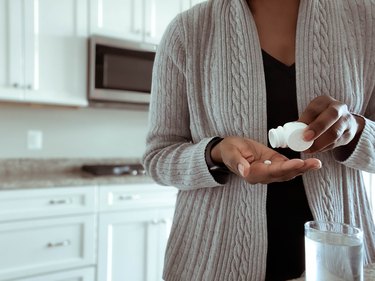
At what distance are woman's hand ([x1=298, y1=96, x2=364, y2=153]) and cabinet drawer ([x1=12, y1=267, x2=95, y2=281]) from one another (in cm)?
146

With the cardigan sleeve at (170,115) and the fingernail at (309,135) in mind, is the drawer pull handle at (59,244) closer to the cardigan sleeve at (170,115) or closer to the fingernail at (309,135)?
the cardigan sleeve at (170,115)

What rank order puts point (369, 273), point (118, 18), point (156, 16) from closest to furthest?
point (369, 273)
point (118, 18)
point (156, 16)

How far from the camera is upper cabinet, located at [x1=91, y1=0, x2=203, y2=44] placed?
6.30ft

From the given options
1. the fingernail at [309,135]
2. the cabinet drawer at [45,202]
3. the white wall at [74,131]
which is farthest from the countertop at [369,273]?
the white wall at [74,131]

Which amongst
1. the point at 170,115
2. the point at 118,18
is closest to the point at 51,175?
the point at 118,18

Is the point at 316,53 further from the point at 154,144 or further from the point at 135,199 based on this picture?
the point at 135,199

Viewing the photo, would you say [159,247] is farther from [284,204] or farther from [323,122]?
[323,122]

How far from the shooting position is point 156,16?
2.08m

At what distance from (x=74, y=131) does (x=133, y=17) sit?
0.76 m

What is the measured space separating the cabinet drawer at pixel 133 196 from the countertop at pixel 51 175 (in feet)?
0.11

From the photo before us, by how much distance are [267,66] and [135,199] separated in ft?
4.26

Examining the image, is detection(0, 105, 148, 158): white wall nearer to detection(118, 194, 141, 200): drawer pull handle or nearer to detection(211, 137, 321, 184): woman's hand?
detection(118, 194, 141, 200): drawer pull handle

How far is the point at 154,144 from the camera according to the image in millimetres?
695

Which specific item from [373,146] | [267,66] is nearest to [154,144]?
[267,66]
